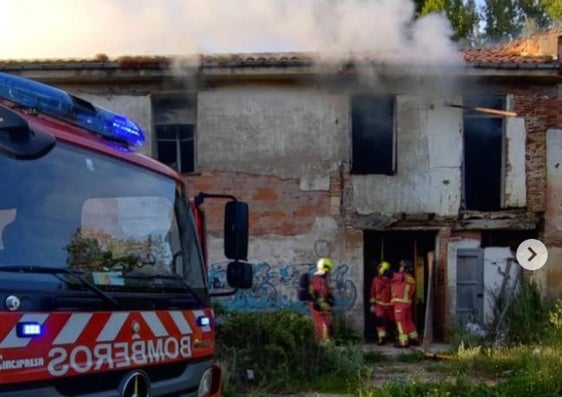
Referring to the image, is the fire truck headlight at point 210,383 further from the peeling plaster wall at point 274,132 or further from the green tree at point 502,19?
the green tree at point 502,19

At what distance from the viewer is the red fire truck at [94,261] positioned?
380cm

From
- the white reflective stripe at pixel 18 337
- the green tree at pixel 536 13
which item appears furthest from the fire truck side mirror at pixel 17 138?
the green tree at pixel 536 13

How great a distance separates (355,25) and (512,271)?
549cm

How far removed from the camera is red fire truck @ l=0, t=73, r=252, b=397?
3805mm

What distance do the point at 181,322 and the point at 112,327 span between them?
654mm

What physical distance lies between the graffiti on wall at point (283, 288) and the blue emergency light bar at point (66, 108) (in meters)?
10.6

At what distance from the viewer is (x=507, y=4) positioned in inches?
1032

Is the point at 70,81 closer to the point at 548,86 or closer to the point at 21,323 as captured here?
the point at 548,86

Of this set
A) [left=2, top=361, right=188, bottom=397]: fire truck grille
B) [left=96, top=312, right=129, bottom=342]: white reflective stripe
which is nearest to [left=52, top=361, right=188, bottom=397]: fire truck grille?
[left=2, top=361, right=188, bottom=397]: fire truck grille

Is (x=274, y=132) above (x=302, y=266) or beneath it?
above

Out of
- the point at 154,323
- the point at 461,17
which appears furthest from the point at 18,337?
the point at 461,17

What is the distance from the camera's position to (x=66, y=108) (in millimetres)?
4680

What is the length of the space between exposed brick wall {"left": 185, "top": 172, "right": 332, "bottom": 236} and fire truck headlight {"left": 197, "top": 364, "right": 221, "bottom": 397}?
34.2ft

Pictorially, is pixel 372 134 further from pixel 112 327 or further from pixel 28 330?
pixel 28 330
